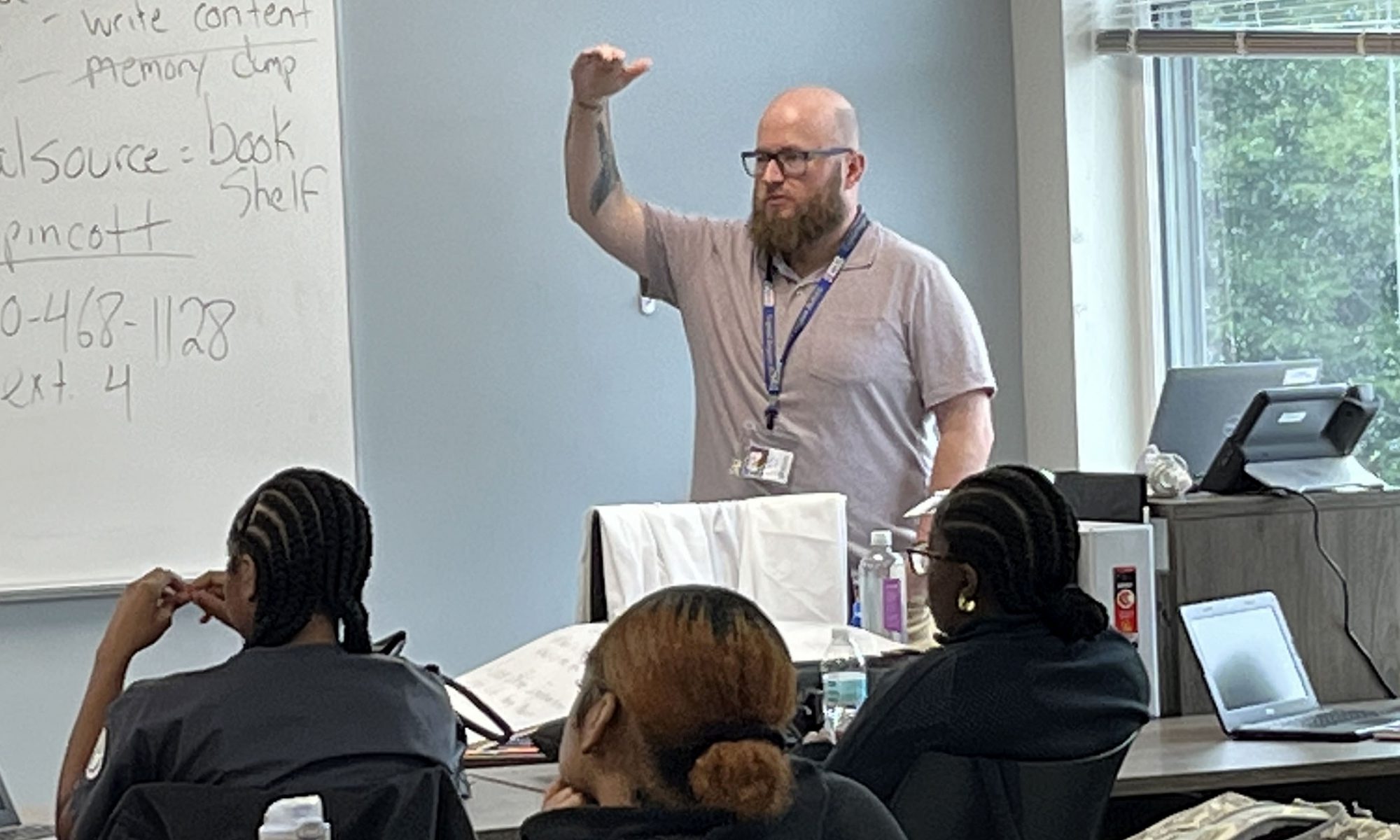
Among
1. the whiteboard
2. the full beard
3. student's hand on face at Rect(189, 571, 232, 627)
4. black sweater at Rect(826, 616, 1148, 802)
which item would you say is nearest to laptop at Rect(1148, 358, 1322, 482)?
the full beard

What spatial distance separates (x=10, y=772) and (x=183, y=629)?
46 cm

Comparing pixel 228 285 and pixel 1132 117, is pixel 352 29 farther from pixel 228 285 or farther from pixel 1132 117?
pixel 1132 117

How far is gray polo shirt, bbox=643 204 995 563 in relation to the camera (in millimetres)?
4328

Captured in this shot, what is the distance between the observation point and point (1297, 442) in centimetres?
397

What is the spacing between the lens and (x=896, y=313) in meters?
4.35

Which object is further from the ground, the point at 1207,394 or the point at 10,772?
the point at 1207,394

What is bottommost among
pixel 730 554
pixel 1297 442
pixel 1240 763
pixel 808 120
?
pixel 1240 763

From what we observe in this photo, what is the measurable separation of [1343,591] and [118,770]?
7.69 ft

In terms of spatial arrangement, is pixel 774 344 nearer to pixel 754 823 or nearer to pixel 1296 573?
pixel 1296 573

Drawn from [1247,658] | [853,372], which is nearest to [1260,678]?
[1247,658]

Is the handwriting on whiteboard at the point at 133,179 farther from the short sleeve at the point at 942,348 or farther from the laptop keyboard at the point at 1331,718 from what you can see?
the laptop keyboard at the point at 1331,718

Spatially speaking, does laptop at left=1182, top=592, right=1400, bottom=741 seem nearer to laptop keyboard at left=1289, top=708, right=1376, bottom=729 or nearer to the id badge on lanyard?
laptop keyboard at left=1289, top=708, right=1376, bottom=729

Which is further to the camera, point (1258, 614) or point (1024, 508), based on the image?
point (1258, 614)

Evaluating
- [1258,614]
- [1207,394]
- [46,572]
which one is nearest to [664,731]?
[1258,614]
